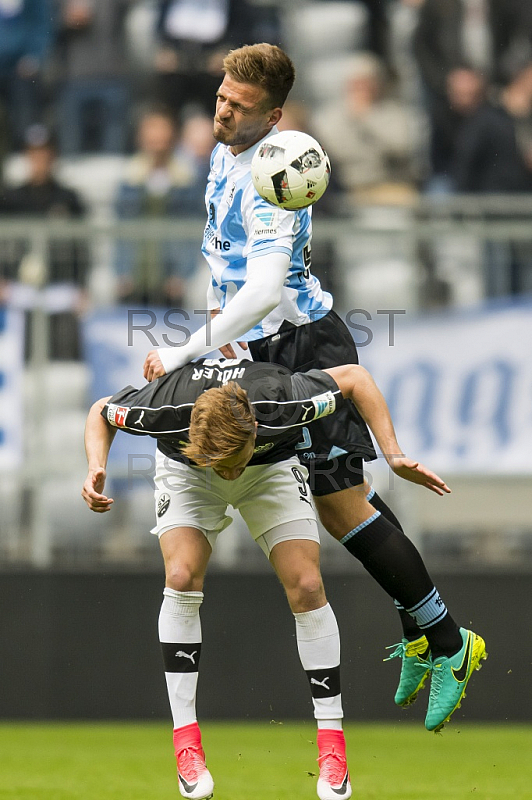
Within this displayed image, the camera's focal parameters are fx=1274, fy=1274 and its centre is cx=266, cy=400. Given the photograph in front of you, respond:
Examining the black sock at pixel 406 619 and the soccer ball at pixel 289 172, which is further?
the black sock at pixel 406 619

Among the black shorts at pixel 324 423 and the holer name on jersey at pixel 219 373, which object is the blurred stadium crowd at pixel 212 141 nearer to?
the black shorts at pixel 324 423

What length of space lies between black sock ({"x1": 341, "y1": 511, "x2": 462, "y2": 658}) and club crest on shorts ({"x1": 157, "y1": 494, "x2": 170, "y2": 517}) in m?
0.77

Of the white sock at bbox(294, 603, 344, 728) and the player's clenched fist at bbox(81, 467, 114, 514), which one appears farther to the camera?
the white sock at bbox(294, 603, 344, 728)

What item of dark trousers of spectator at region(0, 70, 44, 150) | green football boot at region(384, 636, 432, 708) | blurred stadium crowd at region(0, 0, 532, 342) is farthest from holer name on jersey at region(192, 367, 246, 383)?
dark trousers of spectator at region(0, 70, 44, 150)

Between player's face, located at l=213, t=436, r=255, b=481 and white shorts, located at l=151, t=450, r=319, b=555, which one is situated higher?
player's face, located at l=213, t=436, r=255, b=481

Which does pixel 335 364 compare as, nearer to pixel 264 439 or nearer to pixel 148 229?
pixel 264 439

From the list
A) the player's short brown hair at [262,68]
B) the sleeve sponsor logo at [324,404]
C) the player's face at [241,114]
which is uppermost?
the player's short brown hair at [262,68]

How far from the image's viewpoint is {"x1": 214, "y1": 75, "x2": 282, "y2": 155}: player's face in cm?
499

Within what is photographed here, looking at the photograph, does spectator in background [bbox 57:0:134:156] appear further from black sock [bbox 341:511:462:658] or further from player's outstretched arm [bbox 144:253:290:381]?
black sock [bbox 341:511:462:658]

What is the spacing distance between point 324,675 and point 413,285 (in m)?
3.28

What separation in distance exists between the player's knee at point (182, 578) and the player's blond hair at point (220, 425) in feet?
1.61

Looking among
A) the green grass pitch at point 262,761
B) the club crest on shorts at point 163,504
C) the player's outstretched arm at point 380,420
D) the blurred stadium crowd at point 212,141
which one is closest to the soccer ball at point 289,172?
the player's outstretched arm at point 380,420

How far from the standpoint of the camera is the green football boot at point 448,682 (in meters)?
5.16

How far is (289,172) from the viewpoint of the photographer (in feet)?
15.8
